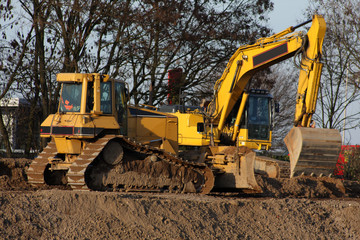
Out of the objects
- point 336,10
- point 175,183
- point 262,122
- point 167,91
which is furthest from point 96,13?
point 336,10

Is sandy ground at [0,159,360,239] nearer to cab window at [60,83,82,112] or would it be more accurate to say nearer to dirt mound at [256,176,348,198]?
cab window at [60,83,82,112]

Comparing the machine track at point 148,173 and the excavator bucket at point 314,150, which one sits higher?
the excavator bucket at point 314,150

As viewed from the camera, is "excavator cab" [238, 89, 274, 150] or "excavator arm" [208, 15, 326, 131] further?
"excavator cab" [238, 89, 274, 150]

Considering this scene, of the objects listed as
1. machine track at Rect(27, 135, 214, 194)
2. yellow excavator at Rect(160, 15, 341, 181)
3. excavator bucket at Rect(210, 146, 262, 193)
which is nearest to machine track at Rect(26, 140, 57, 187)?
machine track at Rect(27, 135, 214, 194)

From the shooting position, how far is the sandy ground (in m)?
7.73

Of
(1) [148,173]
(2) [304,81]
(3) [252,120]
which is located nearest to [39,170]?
(1) [148,173]

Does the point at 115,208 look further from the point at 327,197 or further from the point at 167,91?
the point at 167,91

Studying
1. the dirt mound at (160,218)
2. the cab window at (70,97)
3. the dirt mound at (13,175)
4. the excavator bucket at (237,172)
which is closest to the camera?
the dirt mound at (160,218)

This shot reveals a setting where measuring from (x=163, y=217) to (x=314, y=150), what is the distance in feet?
15.6

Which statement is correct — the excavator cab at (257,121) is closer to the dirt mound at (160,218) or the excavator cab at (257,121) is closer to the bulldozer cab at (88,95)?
the bulldozer cab at (88,95)

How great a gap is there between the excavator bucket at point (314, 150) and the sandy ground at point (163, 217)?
4.24 ft

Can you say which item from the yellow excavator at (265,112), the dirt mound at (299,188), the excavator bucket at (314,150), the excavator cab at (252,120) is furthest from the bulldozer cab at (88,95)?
the excavator cab at (252,120)

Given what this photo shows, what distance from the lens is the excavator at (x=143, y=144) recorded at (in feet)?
38.0

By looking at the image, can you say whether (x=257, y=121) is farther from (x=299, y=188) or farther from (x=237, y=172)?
(x=237, y=172)
